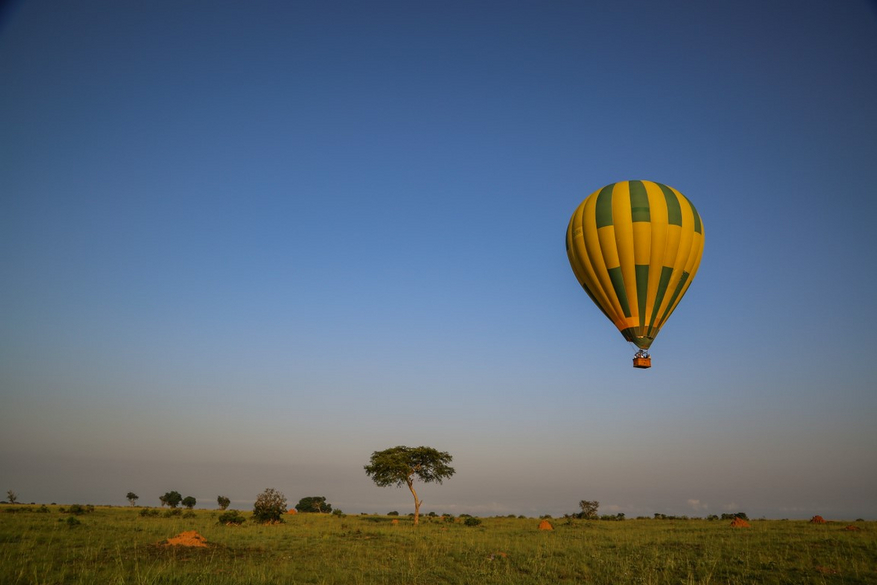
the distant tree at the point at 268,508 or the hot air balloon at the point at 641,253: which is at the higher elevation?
the hot air balloon at the point at 641,253

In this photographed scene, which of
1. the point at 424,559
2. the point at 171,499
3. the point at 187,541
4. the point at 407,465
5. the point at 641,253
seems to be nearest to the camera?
the point at 424,559

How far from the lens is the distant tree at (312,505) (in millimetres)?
78200

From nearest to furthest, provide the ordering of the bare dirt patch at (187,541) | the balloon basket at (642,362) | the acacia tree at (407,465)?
the bare dirt patch at (187,541) → the balloon basket at (642,362) → the acacia tree at (407,465)

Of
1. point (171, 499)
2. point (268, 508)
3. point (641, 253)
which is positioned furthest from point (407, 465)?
point (171, 499)

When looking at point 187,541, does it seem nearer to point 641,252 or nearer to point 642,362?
point 642,362

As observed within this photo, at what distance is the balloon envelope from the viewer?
24594mm

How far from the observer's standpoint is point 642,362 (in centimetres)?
2405

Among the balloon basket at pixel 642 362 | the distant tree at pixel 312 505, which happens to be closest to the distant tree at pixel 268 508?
the balloon basket at pixel 642 362

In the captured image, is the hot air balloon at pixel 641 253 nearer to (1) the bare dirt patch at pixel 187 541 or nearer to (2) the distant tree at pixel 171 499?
(1) the bare dirt patch at pixel 187 541

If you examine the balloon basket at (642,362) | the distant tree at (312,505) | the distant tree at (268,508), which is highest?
the balloon basket at (642,362)

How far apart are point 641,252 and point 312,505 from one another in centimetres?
7235

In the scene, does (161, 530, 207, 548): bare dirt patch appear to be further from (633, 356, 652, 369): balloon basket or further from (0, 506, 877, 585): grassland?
(633, 356, 652, 369): balloon basket

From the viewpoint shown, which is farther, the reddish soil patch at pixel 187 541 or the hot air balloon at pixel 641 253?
the hot air balloon at pixel 641 253

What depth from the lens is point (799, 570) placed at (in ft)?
50.8
